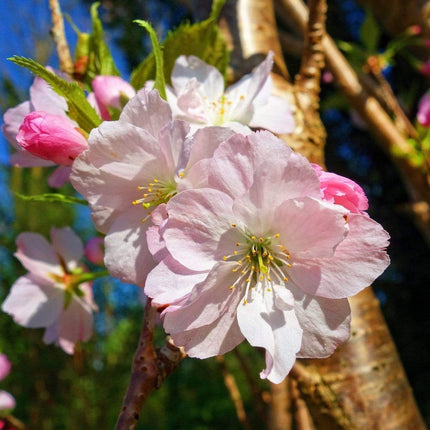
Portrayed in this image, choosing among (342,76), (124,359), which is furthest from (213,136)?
(124,359)

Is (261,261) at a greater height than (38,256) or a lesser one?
greater

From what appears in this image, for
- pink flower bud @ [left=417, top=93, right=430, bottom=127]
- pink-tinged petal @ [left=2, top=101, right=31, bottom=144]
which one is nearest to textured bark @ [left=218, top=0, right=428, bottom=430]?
pink-tinged petal @ [left=2, top=101, right=31, bottom=144]

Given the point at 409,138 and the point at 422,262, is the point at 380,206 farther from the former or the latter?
the point at 409,138

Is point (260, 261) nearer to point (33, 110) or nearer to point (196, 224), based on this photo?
point (196, 224)

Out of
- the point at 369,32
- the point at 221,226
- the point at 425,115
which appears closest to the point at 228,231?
the point at 221,226

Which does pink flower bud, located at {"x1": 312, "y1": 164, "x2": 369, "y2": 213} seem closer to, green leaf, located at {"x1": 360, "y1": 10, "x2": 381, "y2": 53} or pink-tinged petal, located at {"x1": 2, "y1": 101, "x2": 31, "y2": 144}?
pink-tinged petal, located at {"x1": 2, "y1": 101, "x2": 31, "y2": 144}
